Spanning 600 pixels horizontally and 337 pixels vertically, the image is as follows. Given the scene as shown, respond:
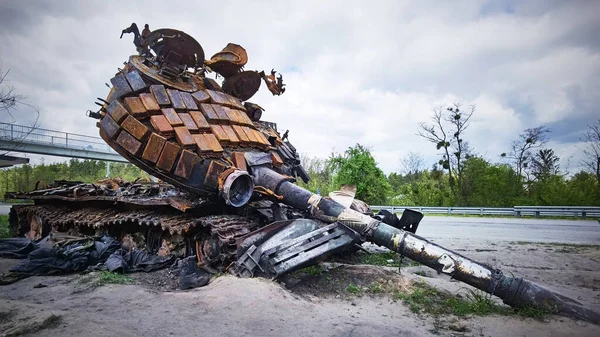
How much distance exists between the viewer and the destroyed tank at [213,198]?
490 centimetres

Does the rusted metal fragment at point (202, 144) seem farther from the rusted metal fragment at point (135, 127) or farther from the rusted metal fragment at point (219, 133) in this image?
Answer: the rusted metal fragment at point (135, 127)

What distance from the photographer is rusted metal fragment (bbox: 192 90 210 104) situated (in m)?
7.15

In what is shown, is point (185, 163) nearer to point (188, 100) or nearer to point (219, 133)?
point (219, 133)

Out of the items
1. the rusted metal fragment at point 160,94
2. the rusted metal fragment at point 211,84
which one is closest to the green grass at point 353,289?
the rusted metal fragment at point 160,94

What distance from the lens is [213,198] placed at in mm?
6316

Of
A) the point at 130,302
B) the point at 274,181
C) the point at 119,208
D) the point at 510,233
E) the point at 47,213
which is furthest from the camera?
the point at 510,233

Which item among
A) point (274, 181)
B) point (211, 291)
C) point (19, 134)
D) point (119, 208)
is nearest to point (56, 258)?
point (119, 208)

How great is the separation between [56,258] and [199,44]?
4.79 m

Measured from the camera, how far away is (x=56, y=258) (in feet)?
19.7

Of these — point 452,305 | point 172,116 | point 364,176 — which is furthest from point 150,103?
point 364,176

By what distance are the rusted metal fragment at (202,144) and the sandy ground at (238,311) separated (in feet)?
7.22

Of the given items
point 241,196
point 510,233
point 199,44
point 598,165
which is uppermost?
point 199,44

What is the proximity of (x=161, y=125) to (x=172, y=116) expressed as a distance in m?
0.31

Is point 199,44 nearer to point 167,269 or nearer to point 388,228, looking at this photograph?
point 167,269
